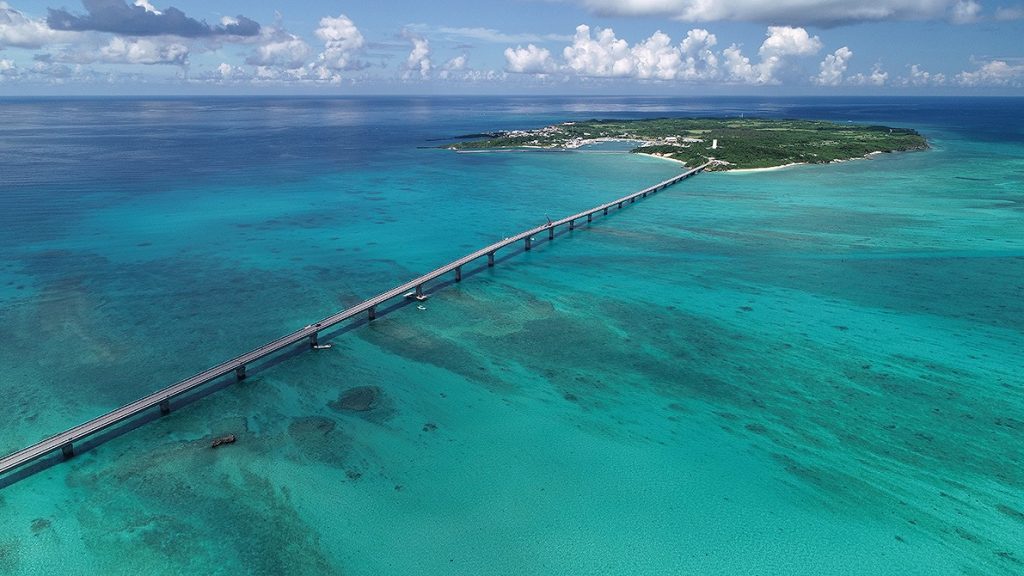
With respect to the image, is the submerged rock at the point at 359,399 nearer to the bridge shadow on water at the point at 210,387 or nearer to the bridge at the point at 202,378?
the bridge at the point at 202,378

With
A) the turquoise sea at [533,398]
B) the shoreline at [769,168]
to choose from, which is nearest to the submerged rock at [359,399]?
the turquoise sea at [533,398]

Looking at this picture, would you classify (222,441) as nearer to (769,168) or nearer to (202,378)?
(202,378)

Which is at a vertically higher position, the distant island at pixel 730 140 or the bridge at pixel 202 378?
the distant island at pixel 730 140

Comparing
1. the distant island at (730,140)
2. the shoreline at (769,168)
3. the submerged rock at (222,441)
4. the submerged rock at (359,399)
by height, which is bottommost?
the submerged rock at (222,441)

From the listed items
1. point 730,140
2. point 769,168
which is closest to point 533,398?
point 769,168

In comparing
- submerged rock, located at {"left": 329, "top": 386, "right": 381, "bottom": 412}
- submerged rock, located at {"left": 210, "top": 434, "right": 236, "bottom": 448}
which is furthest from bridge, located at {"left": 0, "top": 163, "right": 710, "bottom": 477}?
submerged rock, located at {"left": 329, "top": 386, "right": 381, "bottom": 412}

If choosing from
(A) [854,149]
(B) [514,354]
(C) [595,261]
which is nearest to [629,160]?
(A) [854,149]

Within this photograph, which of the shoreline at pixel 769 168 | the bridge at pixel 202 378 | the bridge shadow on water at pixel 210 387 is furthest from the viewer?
the shoreline at pixel 769 168
